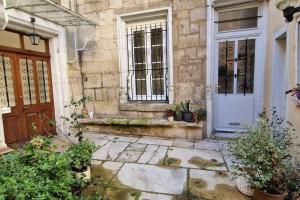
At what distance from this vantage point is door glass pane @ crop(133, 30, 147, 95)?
181 inches

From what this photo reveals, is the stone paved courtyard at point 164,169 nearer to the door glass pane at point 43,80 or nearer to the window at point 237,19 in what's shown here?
the door glass pane at point 43,80

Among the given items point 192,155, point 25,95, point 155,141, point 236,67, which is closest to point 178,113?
point 155,141

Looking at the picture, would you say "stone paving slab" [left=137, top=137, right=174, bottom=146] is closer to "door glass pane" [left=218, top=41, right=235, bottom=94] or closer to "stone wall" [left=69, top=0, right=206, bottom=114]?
"stone wall" [left=69, top=0, right=206, bottom=114]

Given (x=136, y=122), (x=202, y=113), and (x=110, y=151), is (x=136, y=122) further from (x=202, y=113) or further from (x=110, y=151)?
(x=202, y=113)

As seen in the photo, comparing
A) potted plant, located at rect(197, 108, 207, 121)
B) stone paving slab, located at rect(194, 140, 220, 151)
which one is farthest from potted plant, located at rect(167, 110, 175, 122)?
stone paving slab, located at rect(194, 140, 220, 151)

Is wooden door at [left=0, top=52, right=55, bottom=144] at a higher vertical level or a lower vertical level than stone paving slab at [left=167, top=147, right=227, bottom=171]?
higher

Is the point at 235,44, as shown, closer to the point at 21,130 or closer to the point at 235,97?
the point at 235,97

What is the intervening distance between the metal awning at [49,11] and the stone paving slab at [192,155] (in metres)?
3.18

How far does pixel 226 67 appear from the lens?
13.5ft

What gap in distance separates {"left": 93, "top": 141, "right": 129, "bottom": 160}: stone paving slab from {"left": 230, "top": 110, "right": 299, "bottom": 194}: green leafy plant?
202 centimetres

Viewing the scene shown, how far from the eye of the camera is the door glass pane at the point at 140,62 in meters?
4.59

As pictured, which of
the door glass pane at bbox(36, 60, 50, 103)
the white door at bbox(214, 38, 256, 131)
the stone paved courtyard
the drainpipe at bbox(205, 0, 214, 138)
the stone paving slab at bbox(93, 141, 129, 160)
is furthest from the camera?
the door glass pane at bbox(36, 60, 50, 103)

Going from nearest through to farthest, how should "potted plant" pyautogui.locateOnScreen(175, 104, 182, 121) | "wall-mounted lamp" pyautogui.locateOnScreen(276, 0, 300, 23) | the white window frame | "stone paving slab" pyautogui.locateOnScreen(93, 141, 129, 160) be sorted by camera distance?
"wall-mounted lamp" pyautogui.locateOnScreen(276, 0, 300, 23)
"stone paving slab" pyautogui.locateOnScreen(93, 141, 129, 160)
"potted plant" pyautogui.locateOnScreen(175, 104, 182, 121)
the white window frame

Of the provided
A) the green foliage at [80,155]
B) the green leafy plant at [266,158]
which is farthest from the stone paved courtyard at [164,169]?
the green leafy plant at [266,158]
